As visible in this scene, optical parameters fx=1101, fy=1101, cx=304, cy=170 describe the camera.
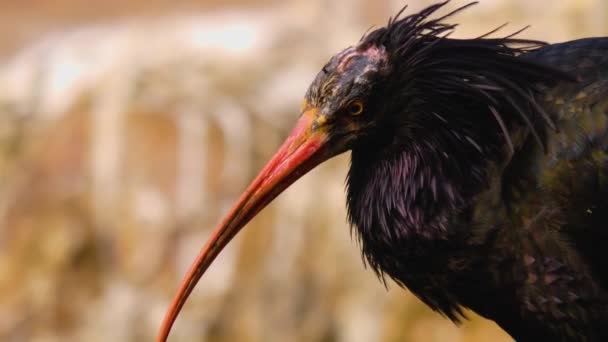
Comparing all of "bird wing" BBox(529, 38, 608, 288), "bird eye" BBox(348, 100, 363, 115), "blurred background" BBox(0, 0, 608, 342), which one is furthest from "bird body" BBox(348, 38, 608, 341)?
"blurred background" BBox(0, 0, 608, 342)

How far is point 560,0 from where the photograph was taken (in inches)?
375

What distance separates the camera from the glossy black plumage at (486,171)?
3000mm

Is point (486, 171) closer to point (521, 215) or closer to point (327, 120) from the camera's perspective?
point (521, 215)

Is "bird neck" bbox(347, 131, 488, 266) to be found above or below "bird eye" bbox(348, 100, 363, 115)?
below

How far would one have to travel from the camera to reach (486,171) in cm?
307

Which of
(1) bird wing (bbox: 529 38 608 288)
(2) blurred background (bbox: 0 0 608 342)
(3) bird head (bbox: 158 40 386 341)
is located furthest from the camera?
(2) blurred background (bbox: 0 0 608 342)

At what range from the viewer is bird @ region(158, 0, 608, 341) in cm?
300

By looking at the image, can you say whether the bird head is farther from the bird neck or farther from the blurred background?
the blurred background

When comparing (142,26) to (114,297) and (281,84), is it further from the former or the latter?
(114,297)

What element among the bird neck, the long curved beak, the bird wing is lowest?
the bird wing

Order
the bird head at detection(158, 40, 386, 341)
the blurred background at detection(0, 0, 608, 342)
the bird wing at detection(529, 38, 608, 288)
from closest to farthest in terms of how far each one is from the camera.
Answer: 1. the bird wing at detection(529, 38, 608, 288)
2. the bird head at detection(158, 40, 386, 341)
3. the blurred background at detection(0, 0, 608, 342)

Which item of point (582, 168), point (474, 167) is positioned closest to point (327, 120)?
point (474, 167)

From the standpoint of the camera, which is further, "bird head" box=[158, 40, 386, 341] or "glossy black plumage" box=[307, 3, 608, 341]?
"bird head" box=[158, 40, 386, 341]

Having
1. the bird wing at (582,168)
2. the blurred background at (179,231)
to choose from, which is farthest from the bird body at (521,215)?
the blurred background at (179,231)
